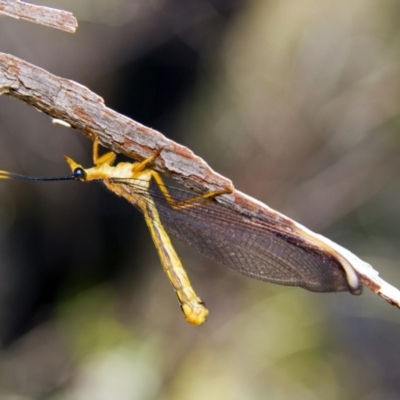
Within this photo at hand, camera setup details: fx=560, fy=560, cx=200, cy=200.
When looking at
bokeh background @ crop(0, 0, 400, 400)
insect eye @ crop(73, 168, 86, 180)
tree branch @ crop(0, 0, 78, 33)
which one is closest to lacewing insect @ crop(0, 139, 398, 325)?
insect eye @ crop(73, 168, 86, 180)

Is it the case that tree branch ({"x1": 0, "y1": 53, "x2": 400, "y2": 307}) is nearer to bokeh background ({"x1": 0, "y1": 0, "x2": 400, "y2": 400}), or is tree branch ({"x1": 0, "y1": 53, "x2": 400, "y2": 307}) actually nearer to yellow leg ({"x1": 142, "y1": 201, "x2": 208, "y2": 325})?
yellow leg ({"x1": 142, "y1": 201, "x2": 208, "y2": 325})

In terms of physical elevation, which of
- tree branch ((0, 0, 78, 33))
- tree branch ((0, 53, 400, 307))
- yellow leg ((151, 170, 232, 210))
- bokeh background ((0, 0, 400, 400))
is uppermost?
tree branch ((0, 0, 78, 33))

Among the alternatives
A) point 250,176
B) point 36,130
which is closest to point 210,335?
point 250,176

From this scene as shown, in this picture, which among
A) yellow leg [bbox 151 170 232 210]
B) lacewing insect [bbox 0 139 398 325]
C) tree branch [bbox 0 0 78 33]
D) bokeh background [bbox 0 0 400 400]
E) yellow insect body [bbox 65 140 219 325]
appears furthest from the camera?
bokeh background [bbox 0 0 400 400]

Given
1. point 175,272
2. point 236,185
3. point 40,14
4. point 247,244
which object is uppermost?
point 40,14

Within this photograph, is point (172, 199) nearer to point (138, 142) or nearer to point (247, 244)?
point (247, 244)

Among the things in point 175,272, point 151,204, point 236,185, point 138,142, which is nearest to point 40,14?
point 138,142

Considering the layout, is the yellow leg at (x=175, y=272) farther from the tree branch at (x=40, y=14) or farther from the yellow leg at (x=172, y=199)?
the tree branch at (x=40, y=14)
